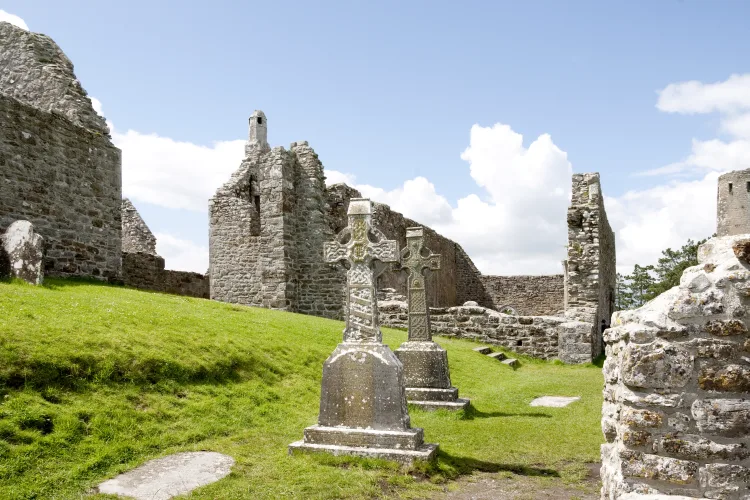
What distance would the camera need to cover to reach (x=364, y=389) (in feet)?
20.8

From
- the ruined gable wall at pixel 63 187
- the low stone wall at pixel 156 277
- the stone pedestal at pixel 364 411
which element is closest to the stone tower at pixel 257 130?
the low stone wall at pixel 156 277

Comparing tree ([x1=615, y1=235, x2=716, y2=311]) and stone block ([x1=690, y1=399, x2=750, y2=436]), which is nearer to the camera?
stone block ([x1=690, y1=399, x2=750, y2=436])

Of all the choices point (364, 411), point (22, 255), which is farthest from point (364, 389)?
point (22, 255)

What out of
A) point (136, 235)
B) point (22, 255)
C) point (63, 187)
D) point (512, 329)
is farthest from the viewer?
point (136, 235)

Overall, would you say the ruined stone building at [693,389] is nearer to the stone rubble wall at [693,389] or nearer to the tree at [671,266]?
the stone rubble wall at [693,389]

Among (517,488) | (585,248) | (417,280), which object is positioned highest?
(585,248)

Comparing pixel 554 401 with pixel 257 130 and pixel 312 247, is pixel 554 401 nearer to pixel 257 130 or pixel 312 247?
pixel 312 247

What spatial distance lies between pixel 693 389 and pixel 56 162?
528 inches

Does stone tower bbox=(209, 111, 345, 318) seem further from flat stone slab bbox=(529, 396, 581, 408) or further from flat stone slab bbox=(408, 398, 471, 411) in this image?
flat stone slab bbox=(408, 398, 471, 411)

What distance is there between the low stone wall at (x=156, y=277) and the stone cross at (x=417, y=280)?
9.28 meters

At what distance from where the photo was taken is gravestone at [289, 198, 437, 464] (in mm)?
6156

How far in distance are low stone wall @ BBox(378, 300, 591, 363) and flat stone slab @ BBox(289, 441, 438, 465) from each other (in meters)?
11.3

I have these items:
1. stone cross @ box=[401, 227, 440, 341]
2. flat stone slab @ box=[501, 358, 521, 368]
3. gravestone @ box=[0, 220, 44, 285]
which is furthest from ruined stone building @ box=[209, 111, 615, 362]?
gravestone @ box=[0, 220, 44, 285]

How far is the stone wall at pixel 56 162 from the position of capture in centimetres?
1254
